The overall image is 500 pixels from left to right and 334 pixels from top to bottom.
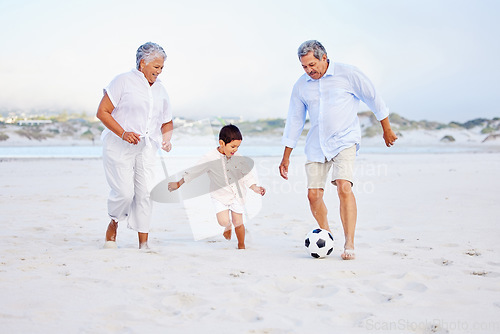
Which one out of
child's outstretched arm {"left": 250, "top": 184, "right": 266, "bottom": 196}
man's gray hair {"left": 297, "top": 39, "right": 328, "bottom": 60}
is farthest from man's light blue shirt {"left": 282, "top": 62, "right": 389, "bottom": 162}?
child's outstretched arm {"left": 250, "top": 184, "right": 266, "bottom": 196}

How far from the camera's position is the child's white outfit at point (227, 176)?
5.26 metres

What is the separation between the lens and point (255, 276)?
3.78 m

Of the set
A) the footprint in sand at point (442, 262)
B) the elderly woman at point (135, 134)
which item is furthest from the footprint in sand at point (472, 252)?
the elderly woman at point (135, 134)

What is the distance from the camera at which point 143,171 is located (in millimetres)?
4801

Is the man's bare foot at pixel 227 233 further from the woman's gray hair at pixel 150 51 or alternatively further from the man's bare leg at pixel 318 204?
the woman's gray hair at pixel 150 51

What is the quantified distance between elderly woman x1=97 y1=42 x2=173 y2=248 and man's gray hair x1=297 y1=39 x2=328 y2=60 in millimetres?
1247

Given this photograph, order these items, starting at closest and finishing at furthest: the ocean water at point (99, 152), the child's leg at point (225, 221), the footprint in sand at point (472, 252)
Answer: the footprint in sand at point (472, 252)
the child's leg at point (225, 221)
the ocean water at point (99, 152)

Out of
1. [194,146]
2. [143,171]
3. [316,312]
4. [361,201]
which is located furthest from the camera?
[194,146]

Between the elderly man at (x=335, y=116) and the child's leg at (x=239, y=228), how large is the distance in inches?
31.1

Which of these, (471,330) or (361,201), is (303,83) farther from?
(361,201)

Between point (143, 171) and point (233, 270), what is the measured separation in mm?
1439

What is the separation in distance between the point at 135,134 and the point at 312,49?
5.75 ft

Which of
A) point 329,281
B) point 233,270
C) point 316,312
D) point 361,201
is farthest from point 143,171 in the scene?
point 361,201

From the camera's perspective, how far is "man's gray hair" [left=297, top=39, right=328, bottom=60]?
4.51 metres
